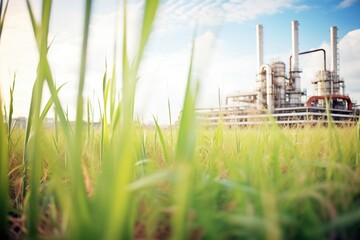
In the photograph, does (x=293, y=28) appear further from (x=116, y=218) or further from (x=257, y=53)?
(x=116, y=218)

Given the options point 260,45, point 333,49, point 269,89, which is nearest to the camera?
point 269,89

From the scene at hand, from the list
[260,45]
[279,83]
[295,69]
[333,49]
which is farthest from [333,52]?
[260,45]

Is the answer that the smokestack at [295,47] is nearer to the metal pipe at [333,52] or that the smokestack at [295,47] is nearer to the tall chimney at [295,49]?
the tall chimney at [295,49]

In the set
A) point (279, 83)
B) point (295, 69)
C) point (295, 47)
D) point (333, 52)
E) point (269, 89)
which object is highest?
point (295, 47)

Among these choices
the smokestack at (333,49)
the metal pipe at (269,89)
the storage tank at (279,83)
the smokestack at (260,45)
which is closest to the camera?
the metal pipe at (269,89)

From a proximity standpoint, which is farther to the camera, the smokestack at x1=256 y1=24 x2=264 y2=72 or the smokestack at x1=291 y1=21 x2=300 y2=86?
the smokestack at x1=256 y1=24 x2=264 y2=72

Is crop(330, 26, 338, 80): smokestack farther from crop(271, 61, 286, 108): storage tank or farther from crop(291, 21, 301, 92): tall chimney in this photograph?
crop(271, 61, 286, 108): storage tank

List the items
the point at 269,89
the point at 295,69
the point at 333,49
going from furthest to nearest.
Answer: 1. the point at 333,49
2. the point at 295,69
3. the point at 269,89

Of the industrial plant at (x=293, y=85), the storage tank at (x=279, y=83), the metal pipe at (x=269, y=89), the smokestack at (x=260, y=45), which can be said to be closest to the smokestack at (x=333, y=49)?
the industrial plant at (x=293, y=85)

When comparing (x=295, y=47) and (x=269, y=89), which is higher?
(x=295, y=47)

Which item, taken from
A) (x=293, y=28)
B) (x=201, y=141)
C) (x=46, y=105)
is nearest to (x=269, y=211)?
(x=46, y=105)

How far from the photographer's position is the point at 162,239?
303 millimetres

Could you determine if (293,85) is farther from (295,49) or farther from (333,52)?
(333,52)

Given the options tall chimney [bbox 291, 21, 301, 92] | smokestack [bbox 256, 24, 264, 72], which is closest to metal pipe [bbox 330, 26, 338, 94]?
tall chimney [bbox 291, 21, 301, 92]
